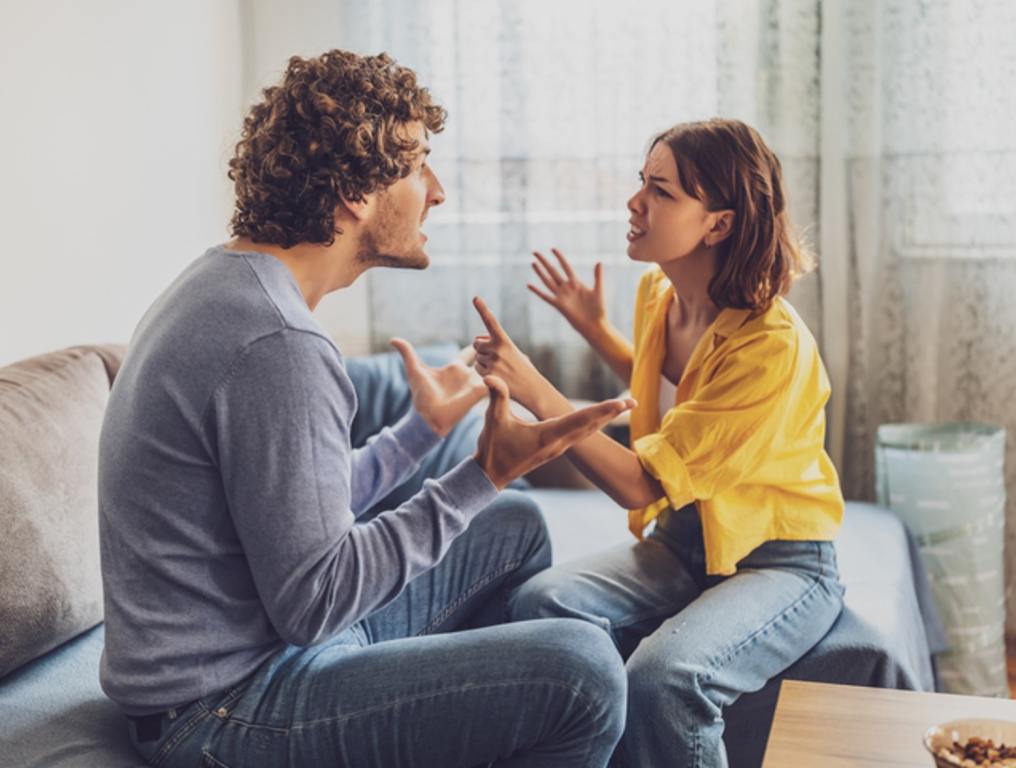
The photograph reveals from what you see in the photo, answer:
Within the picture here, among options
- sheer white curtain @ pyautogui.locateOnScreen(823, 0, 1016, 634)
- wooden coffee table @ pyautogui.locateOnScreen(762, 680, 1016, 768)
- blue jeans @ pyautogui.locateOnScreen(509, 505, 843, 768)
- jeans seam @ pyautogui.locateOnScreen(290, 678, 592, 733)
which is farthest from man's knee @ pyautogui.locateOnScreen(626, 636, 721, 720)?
sheer white curtain @ pyautogui.locateOnScreen(823, 0, 1016, 634)

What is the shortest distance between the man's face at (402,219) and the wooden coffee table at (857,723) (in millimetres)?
733

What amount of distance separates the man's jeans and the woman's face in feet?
2.22

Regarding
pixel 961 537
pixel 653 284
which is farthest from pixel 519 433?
pixel 961 537

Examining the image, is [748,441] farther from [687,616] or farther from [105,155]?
[105,155]

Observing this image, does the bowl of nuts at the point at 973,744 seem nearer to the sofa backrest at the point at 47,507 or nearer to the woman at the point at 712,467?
the woman at the point at 712,467

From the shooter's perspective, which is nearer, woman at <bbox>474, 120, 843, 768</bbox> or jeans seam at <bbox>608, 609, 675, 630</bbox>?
woman at <bbox>474, 120, 843, 768</bbox>

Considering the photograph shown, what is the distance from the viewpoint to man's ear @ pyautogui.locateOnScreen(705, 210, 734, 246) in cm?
187

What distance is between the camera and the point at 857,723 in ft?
4.66

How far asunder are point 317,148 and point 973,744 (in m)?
0.98

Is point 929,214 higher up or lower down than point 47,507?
higher up

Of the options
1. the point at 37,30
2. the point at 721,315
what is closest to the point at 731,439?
the point at 721,315

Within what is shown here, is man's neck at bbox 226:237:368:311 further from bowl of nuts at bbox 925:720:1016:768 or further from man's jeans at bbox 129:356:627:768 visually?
bowl of nuts at bbox 925:720:1016:768

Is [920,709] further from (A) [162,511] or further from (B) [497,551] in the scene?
(A) [162,511]

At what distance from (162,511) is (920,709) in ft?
3.02
